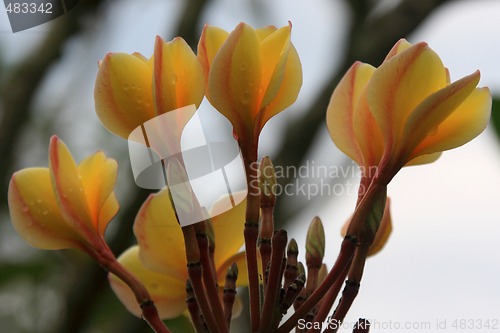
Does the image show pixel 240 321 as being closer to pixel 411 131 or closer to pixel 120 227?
pixel 120 227

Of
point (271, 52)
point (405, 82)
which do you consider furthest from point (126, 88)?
point (405, 82)

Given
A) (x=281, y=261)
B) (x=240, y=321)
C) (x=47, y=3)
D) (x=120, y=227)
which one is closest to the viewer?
(x=281, y=261)

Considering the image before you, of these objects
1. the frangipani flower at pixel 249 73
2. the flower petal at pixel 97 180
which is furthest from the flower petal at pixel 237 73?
the flower petal at pixel 97 180

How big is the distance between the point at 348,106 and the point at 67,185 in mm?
260

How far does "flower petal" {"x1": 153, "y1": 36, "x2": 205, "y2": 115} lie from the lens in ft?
2.27

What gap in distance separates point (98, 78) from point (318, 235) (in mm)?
238

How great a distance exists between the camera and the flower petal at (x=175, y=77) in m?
0.69

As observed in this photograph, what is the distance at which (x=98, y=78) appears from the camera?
725mm

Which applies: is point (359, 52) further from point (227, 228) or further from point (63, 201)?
point (63, 201)

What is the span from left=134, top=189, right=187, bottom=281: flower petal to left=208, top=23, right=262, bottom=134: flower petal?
159 mm

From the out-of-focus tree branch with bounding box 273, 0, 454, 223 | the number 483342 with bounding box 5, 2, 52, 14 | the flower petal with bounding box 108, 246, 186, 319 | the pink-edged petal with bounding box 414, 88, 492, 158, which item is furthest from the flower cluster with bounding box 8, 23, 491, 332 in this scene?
the out-of-focus tree branch with bounding box 273, 0, 454, 223

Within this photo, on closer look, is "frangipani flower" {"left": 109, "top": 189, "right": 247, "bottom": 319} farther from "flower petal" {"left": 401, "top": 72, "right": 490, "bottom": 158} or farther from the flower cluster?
"flower petal" {"left": 401, "top": 72, "right": 490, "bottom": 158}

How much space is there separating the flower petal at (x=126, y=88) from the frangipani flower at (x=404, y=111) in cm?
18

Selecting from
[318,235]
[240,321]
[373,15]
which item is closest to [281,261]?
[318,235]
